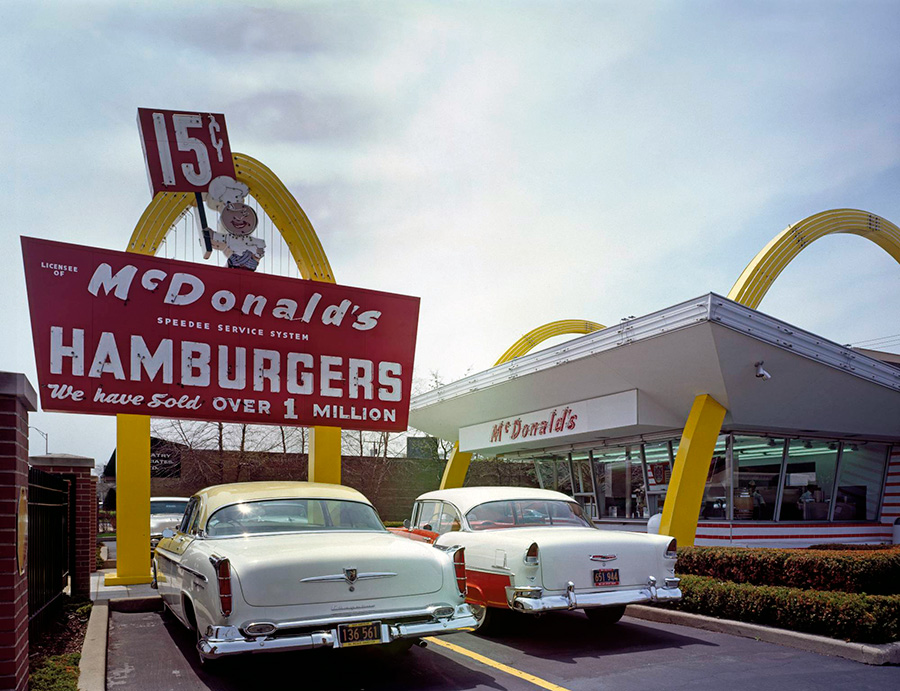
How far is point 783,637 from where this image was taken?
7793 mm

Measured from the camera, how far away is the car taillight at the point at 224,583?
5.73 meters

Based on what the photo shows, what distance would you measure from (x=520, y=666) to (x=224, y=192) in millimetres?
10342

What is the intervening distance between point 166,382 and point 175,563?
499 centimetres

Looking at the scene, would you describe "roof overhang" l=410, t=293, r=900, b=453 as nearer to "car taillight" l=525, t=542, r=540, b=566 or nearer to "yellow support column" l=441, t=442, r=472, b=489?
"yellow support column" l=441, t=442, r=472, b=489

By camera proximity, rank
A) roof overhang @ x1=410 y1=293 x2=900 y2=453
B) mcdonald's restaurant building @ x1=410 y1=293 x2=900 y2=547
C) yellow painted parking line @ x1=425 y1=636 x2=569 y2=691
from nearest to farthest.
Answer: yellow painted parking line @ x1=425 y1=636 x2=569 y2=691 → roof overhang @ x1=410 y1=293 x2=900 y2=453 → mcdonald's restaurant building @ x1=410 y1=293 x2=900 y2=547

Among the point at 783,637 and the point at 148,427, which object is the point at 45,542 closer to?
the point at 148,427

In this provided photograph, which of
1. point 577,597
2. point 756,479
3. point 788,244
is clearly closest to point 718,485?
point 756,479

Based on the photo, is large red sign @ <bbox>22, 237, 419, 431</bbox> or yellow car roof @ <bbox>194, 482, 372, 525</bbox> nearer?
yellow car roof @ <bbox>194, 482, 372, 525</bbox>

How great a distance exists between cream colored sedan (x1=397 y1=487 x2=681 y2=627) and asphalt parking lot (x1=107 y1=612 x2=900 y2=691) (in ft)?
→ 1.57

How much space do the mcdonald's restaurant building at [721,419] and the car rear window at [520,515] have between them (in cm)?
534

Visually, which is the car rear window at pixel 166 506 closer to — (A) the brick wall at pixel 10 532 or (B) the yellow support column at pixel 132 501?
(B) the yellow support column at pixel 132 501

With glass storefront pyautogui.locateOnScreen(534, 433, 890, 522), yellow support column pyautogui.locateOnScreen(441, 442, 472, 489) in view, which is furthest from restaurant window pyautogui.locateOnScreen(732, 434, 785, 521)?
yellow support column pyautogui.locateOnScreen(441, 442, 472, 489)

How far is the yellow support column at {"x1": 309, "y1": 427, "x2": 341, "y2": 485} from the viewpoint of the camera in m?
14.3

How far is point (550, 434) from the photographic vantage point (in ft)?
64.5
